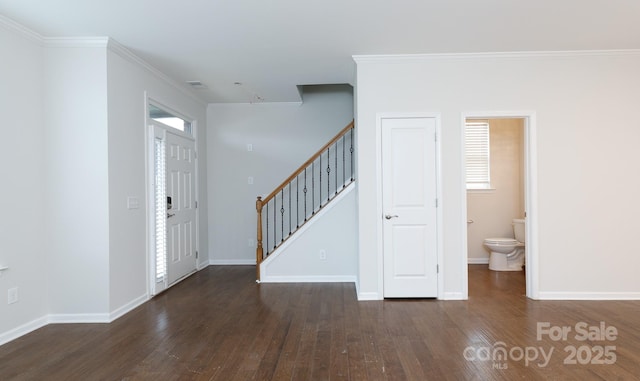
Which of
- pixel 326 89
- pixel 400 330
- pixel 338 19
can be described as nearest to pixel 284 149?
pixel 326 89

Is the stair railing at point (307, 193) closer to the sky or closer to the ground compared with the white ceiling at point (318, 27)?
closer to the ground

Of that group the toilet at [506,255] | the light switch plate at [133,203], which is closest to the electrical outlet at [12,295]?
the light switch plate at [133,203]

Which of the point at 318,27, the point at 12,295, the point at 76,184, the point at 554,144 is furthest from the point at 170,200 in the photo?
the point at 554,144

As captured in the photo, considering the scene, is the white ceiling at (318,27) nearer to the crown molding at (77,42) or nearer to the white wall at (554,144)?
the crown molding at (77,42)

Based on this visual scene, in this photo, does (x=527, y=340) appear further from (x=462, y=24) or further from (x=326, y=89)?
(x=326, y=89)

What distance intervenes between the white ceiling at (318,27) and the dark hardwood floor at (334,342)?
107 inches

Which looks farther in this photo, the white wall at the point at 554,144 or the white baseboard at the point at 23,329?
the white wall at the point at 554,144

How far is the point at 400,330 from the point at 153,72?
398 centimetres

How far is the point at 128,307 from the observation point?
12.4 feet

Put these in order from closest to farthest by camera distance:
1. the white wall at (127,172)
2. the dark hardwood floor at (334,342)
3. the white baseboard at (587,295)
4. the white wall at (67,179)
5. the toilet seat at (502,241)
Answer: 1. the dark hardwood floor at (334,342)
2. the white wall at (67,179)
3. the white wall at (127,172)
4. the white baseboard at (587,295)
5. the toilet seat at (502,241)

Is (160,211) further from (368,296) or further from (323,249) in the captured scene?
(368,296)

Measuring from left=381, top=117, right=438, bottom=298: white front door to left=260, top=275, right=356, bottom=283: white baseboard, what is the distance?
0.93 m

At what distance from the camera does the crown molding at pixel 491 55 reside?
3990 mm

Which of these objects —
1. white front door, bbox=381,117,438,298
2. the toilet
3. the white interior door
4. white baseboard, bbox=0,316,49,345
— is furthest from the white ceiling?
the toilet
